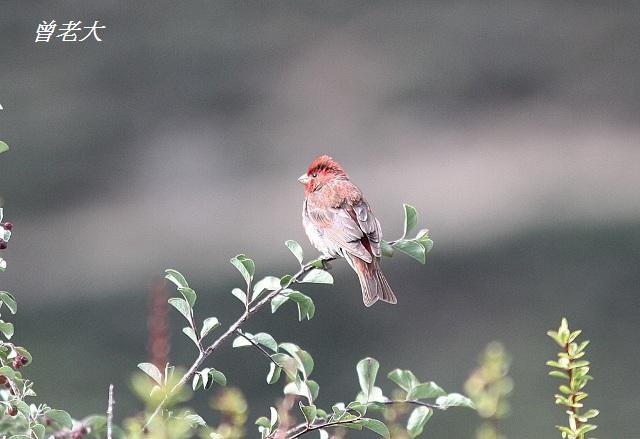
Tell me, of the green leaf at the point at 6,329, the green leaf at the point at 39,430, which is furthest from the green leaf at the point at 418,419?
the green leaf at the point at 6,329

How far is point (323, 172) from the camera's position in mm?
3514

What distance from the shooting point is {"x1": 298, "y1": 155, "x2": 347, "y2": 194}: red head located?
11.4 ft

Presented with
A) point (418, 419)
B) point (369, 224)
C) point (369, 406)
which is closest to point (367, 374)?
point (369, 406)

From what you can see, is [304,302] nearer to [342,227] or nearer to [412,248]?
[412,248]

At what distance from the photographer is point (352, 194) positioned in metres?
3.32

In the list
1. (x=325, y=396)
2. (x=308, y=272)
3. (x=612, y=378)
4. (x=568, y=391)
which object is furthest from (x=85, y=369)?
(x=568, y=391)

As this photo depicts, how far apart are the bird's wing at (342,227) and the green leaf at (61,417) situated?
58.6 inches

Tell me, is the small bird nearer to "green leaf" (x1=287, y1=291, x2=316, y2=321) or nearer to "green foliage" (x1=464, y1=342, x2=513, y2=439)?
"green leaf" (x1=287, y1=291, x2=316, y2=321)

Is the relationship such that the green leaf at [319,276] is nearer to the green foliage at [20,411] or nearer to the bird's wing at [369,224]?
the green foliage at [20,411]

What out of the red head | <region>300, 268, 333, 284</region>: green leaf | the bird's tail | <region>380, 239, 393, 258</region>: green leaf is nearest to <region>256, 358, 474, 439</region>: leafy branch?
<region>300, 268, 333, 284</region>: green leaf

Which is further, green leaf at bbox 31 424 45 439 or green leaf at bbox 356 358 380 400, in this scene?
green leaf at bbox 356 358 380 400

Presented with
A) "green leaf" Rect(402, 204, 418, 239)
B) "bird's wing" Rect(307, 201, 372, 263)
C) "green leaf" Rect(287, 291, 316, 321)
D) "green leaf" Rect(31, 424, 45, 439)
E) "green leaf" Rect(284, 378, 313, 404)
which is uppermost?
"bird's wing" Rect(307, 201, 372, 263)

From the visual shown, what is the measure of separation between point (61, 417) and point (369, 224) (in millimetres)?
1518

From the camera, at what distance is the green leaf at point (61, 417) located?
5.25ft
